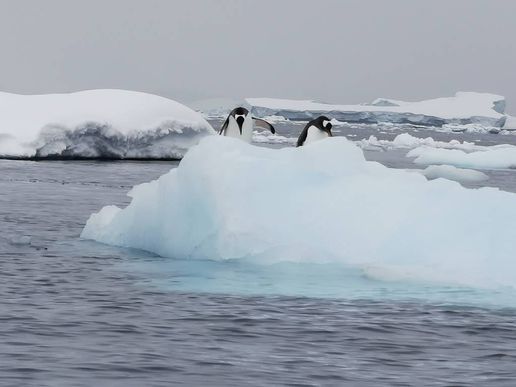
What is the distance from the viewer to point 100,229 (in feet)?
38.9

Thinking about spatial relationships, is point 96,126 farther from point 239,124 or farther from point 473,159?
point 473,159

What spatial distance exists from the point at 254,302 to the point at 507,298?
198cm

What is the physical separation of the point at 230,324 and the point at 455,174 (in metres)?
21.6

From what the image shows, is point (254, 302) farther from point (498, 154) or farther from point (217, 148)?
point (498, 154)

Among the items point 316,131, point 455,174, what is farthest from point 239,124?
point 455,174

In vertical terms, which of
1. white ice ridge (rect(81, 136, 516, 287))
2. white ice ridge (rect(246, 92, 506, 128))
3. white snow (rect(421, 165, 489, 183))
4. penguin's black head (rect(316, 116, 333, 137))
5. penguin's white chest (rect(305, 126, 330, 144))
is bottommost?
white snow (rect(421, 165, 489, 183))

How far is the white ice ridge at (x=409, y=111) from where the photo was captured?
11450 centimetres

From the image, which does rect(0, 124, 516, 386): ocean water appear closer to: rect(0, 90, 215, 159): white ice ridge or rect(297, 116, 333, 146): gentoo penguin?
rect(297, 116, 333, 146): gentoo penguin

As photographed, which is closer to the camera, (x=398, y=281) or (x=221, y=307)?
(x=221, y=307)

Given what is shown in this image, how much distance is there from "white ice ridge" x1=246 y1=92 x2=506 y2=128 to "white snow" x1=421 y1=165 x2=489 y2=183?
85459 millimetres

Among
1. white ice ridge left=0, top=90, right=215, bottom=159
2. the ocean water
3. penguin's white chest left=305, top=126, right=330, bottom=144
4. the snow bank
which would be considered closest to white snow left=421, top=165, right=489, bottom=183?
white ice ridge left=0, top=90, right=215, bottom=159

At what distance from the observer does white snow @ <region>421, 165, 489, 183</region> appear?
2738 cm

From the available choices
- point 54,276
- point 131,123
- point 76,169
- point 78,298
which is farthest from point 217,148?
point 131,123

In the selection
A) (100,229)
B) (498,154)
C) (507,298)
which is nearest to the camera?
(507,298)
